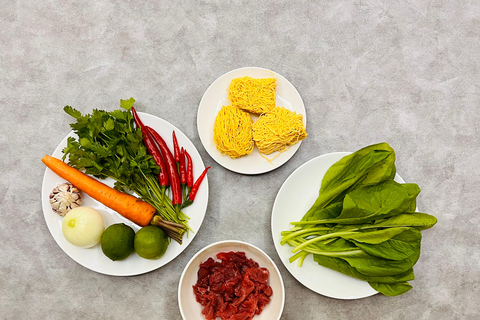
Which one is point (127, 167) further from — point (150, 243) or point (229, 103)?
point (229, 103)

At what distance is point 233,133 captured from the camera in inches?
83.2

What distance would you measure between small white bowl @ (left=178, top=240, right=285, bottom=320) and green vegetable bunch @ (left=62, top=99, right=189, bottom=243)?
0.19 m

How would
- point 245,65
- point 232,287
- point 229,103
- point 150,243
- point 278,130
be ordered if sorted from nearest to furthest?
point 150,243, point 232,287, point 278,130, point 229,103, point 245,65

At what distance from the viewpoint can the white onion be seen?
1.95 meters

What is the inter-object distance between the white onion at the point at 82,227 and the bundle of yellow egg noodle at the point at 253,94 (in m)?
1.09

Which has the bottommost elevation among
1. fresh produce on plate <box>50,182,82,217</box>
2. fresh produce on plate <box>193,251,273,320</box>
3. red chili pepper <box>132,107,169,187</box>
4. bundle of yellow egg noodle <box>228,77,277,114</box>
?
fresh produce on plate <box>193,251,273,320</box>

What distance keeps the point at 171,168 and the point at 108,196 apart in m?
0.41

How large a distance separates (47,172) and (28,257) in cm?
60

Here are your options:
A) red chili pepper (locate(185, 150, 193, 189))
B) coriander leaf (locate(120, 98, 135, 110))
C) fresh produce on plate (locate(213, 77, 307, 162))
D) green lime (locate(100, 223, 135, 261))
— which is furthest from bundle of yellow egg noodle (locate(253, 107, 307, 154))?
green lime (locate(100, 223, 135, 261))

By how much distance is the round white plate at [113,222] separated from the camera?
2.07 m

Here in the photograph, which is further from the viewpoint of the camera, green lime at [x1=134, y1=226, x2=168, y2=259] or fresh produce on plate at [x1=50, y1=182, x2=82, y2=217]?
fresh produce on plate at [x1=50, y1=182, x2=82, y2=217]

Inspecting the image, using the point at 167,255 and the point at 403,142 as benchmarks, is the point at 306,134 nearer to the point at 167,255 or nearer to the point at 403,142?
the point at 403,142

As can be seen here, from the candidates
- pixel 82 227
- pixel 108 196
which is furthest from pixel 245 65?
pixel 82 227

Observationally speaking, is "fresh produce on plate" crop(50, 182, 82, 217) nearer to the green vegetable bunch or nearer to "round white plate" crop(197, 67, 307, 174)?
the green vegetable bunch
